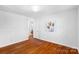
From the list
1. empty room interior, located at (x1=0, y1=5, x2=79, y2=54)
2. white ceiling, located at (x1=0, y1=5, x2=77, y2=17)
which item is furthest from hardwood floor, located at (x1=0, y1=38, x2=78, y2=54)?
white ceiling, located at (x1=0, y1=5, x2=77, y2=17)

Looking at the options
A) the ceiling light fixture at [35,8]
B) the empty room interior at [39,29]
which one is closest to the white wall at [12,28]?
the empty room interior at [39,29]

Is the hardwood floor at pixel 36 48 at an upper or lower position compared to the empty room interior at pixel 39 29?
lower

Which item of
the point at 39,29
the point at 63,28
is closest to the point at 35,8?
the point at 39,29

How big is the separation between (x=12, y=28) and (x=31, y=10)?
1.01ft

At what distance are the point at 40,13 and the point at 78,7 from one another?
17.0 inches

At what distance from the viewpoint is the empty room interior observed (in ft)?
3.86

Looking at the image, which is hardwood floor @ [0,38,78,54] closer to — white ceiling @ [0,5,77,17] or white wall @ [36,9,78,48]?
white wall @ [36,9,78,48]

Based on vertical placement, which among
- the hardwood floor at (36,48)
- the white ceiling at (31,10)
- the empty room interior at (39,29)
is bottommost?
the hardwood floor at (36,48)

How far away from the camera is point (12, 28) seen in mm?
1228

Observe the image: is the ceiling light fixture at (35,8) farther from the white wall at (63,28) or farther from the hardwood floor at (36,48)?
the hardwood floor at (36,48)

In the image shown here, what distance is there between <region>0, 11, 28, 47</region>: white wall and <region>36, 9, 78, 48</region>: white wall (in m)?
0.20

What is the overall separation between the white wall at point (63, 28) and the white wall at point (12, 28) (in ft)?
0.64

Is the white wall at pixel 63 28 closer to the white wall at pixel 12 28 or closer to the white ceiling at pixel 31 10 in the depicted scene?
the white ceiling at pixel 31 10

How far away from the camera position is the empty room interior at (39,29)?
1.18 meters
